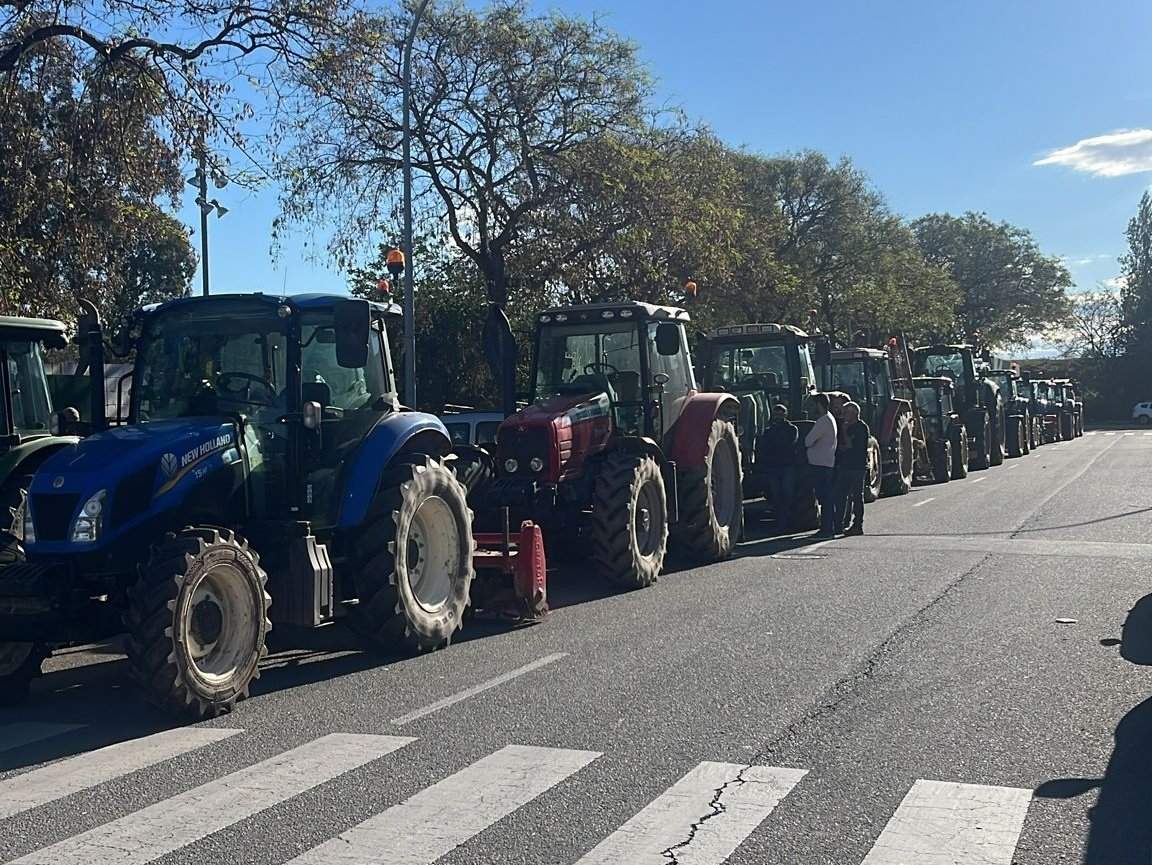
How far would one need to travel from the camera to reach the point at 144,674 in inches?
258

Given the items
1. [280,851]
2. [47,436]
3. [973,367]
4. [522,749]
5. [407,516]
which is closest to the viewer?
[280,851]

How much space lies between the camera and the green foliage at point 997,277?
68.6m

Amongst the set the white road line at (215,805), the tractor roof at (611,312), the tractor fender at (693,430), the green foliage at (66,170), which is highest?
the green foliage at (66,170)

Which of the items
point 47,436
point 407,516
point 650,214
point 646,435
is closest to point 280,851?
point 407,516

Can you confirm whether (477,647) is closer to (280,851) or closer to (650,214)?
(280,851)

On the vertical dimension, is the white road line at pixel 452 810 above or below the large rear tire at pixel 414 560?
below

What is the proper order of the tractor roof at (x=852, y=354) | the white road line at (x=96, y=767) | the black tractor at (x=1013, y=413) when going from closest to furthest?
1. the white road line at (x=96, y=767)
2. the tractor roof at (x=852, y=354)
3. the black tractor at (x=1013, y=413)

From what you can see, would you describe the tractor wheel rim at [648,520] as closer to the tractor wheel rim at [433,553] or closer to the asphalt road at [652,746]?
the asphalt road at [652,746]

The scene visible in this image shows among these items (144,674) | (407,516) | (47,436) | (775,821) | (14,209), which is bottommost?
(775,821)

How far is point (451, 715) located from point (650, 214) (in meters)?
18.7

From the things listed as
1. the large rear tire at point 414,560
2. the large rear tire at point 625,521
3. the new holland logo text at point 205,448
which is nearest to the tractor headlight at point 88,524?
the new holland logo text at point 205,448

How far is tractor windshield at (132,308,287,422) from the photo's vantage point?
317 inches

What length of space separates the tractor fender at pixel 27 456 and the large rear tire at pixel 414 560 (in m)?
2.86

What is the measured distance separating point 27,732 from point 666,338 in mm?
7428
